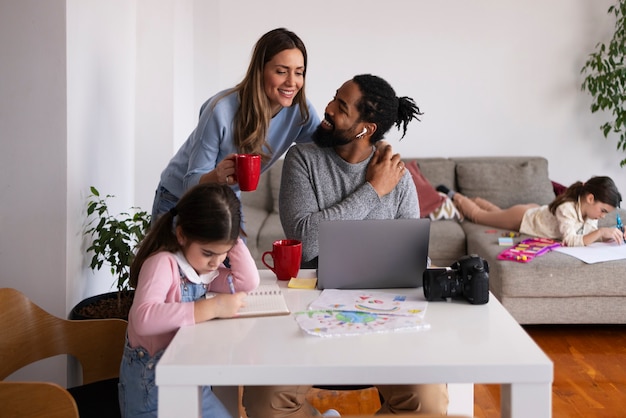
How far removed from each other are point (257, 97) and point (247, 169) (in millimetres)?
359

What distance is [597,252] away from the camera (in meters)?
3.80

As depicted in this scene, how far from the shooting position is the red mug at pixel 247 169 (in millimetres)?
2004


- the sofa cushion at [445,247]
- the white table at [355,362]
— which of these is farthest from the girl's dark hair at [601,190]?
the white table at [355,362]

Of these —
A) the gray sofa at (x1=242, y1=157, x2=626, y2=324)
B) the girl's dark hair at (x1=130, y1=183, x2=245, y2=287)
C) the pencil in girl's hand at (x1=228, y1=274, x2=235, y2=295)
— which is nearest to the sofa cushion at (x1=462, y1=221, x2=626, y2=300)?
the gray sofa at (x1=242, y1=157, x2=626, y2=324)

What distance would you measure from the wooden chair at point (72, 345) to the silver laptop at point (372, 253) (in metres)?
0.64

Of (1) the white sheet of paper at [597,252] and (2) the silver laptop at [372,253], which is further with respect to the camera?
(1) the white sheet of paper at [597,252]

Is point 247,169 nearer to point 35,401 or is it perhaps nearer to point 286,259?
point 286,259

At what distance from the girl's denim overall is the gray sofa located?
79.8 inches

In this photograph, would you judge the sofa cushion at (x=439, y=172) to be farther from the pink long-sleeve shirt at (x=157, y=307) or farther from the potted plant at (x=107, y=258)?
the pink long-sleeve shirt at (x=157, y=307)

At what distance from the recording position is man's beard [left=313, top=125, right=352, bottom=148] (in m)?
2.30

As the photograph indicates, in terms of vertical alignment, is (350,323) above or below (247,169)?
below

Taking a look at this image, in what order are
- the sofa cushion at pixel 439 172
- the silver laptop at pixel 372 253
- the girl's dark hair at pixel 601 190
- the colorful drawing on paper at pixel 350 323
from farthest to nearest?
the sofa cushion at pixel 439 172 → the girl's dark hair at pixel 601 190 → the silver laptop at pixel 372 253 → the colorful drawing on paper at pixel 350 323

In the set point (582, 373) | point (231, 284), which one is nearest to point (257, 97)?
point (231, 284)

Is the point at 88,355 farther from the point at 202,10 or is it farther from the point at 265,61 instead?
the point at 202,10
